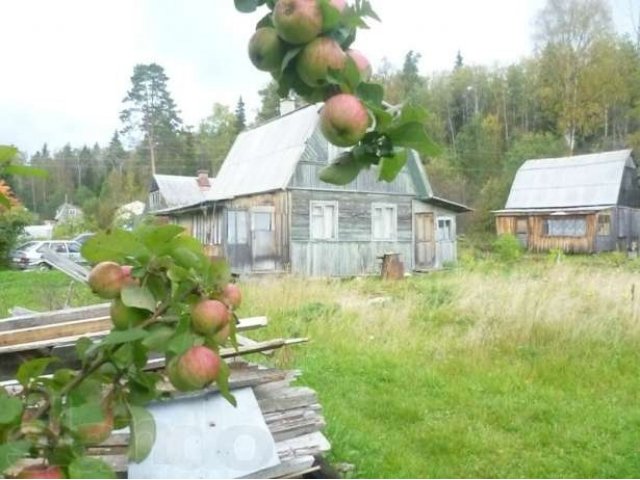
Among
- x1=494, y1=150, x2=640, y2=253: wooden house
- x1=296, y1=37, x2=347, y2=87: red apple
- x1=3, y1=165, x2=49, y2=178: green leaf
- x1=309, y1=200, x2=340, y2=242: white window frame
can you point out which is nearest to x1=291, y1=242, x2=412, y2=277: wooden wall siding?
x1=309, y1=200, x2=340, y2=242: white window frame

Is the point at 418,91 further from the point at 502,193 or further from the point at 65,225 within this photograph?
the point at 65,225

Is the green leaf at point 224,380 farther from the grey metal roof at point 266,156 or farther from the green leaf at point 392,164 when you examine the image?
the grey metal roof at point 266,156

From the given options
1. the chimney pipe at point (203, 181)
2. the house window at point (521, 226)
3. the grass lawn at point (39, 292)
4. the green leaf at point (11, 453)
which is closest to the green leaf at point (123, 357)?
the green leaf at point (11, 453)

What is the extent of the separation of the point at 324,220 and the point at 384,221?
188 cm

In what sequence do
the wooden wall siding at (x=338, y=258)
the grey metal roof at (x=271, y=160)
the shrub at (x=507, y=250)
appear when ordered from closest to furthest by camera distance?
1. the wooden wall siding at (x=338, y=258)
2. the grey metal roof at (x=271, y=160)
3. the shrub at (x=507, y=250)

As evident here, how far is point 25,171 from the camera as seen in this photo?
2.61 ft

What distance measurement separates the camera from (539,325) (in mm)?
6336

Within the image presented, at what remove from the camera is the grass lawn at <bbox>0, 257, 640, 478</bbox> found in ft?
12.2

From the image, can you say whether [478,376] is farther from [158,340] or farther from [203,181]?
[203,181]

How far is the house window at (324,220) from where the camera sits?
1523 cm

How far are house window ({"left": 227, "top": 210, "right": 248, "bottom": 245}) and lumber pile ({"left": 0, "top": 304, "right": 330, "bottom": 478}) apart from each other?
10.9 m

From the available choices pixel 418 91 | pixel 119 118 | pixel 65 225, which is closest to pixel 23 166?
pixel 65 225

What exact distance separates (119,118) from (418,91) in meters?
19.0

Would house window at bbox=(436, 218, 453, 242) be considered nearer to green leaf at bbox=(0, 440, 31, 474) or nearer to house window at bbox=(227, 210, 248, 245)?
house window at bbox=(227, 210, 248, 245)
